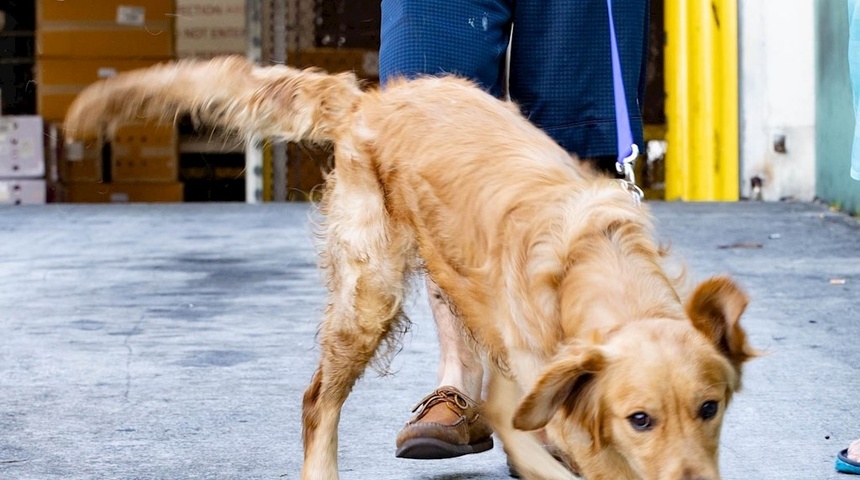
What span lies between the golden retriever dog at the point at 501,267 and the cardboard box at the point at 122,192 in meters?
10.6

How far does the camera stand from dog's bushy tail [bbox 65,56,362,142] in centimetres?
367

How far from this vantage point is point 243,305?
6246 mm

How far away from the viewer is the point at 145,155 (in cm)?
1420

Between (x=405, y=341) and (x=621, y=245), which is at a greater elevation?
(x=621, y=245)

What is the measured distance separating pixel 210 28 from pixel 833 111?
7.22m

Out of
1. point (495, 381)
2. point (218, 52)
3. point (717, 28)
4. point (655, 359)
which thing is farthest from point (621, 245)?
point (218, 52)

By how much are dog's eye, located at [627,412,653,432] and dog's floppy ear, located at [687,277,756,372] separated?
0.22m

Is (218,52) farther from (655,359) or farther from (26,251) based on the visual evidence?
(655,359)

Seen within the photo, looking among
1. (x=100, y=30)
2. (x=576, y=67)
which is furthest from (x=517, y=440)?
(x=100, y=30)

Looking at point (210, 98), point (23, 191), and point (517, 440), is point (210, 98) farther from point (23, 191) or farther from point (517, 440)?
point (23, 191)

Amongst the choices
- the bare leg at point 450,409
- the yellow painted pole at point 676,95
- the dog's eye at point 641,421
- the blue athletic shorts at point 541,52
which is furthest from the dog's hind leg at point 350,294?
the yellow painted pole at point 676,95

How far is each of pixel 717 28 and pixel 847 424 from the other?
834 centimetres

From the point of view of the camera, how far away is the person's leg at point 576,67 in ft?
12.4

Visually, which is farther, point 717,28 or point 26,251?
point 717,28
